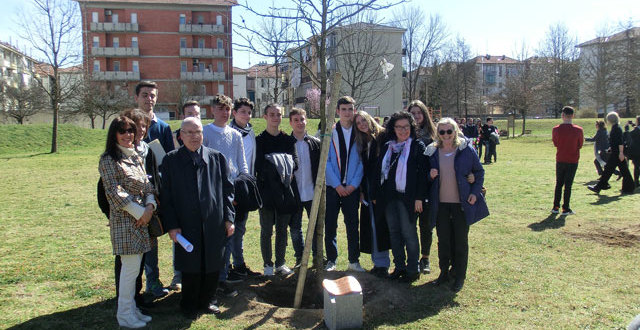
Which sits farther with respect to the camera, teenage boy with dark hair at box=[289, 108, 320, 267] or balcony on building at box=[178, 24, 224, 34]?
balcony on building at box=[178, 24, 224, 34]

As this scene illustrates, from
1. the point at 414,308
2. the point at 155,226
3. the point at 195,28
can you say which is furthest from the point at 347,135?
the point at 195,28

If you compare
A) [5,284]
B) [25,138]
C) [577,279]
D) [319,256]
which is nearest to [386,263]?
[319,256]

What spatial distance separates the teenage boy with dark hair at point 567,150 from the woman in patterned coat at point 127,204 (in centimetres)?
742

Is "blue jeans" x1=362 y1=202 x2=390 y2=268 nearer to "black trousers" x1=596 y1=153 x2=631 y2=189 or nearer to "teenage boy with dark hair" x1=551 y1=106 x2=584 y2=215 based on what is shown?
"teenage boy with dark hair" x1=551 y1=106 x2=584 y2=215

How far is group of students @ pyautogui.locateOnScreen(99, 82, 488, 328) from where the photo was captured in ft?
13.3

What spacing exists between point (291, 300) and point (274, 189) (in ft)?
4.13

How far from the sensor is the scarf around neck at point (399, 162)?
5.11 m

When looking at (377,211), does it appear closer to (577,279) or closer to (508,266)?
(508,266)

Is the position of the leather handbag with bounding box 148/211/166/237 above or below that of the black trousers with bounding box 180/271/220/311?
above

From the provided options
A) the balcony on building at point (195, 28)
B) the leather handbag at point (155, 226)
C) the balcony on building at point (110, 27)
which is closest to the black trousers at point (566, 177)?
→ the leather handbag at point (155, 226)

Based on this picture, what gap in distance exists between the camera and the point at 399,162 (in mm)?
5141

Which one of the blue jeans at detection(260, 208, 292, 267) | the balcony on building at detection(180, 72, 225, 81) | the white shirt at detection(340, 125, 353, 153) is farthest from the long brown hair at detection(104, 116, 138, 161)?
the balcony on building at detection(180, 72, 225, 81)

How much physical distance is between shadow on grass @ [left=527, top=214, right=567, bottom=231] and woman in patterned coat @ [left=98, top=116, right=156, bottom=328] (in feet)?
21.1

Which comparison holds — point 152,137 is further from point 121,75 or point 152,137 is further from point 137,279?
point 121,75
